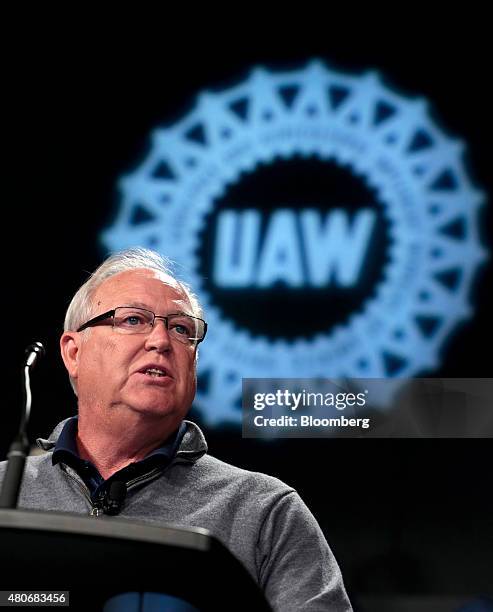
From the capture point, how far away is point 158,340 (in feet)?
5.17

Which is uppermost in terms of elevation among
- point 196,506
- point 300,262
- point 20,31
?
point 20,31

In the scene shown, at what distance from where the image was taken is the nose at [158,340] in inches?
61.9

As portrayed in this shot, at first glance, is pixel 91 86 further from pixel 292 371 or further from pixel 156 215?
pixel 292 371

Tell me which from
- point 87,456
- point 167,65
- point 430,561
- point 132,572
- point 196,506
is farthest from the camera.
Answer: point 167,65

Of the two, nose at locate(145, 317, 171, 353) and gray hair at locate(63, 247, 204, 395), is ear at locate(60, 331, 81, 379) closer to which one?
gray hair at locate(63, 247, 204, 395)

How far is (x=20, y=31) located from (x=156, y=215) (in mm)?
830

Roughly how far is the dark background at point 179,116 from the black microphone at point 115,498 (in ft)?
3.96

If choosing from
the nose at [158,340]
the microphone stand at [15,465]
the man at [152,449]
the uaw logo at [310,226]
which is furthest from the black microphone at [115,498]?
the uaw logo at [310,226]

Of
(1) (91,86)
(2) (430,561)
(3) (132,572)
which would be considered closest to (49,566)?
(3) (132,572)

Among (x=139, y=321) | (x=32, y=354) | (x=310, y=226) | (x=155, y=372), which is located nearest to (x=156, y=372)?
(x=155, y=372)

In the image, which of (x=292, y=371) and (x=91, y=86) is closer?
(x=292, y=371)

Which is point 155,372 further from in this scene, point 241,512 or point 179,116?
point 179,116

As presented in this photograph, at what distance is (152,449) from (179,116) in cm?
152

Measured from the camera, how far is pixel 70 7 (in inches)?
117
